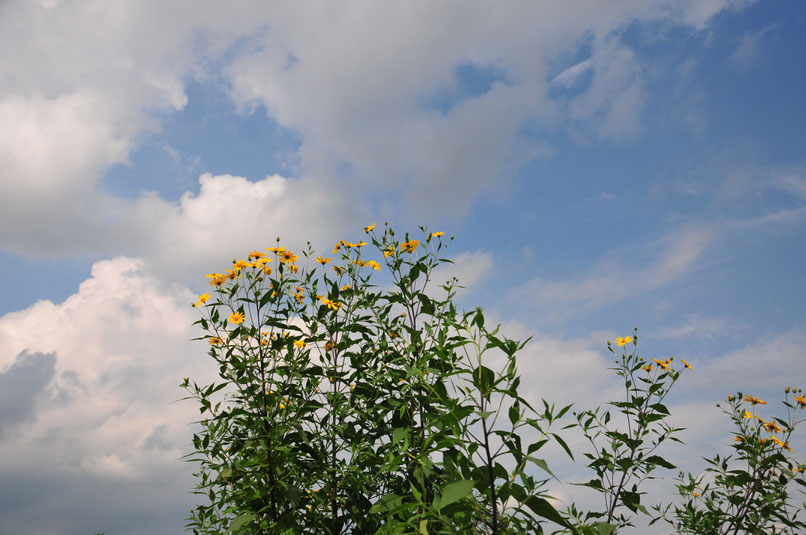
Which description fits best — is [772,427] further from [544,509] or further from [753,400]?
[544,509]

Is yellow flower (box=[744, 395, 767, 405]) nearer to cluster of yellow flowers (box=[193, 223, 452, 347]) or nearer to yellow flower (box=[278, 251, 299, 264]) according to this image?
cluster of yellow flowers (box=[193, 223, 452, 347])

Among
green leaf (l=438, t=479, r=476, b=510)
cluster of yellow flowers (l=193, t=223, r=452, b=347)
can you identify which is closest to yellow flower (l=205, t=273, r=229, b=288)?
cluster of yellow flowers (l=193, t=223, r=452, b=347)

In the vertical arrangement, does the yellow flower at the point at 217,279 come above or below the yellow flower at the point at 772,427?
above

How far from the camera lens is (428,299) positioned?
3.85 m

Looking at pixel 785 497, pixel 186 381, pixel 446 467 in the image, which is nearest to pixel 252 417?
pixel 186 381

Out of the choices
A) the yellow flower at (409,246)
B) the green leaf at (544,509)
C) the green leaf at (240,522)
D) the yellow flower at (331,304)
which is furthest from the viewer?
the yellow flower at (409,246)

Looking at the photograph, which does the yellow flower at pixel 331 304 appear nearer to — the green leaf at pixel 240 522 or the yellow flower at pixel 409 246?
the yellow flower at pixel 409 246

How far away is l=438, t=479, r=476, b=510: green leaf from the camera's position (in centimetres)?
185

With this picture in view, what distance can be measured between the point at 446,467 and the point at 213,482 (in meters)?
2.37

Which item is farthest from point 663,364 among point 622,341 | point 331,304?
point 331,304

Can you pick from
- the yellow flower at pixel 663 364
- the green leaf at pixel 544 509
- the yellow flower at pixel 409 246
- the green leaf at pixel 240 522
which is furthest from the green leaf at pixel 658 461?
the green leaf at pixel 240 522

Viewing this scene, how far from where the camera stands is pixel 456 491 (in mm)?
1899

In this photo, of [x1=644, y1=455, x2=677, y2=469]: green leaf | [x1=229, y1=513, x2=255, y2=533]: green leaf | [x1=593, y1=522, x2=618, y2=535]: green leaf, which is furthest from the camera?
[x1=644, y1=455, x2=677, y2=469]: green leaf

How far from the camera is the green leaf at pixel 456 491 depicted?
6.07 ft
